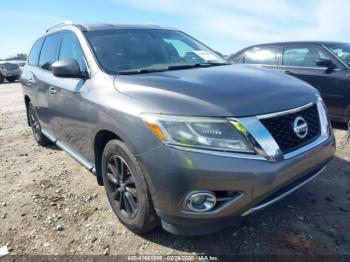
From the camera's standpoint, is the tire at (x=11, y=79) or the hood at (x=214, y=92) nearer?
the hood at (x=214, y=92)

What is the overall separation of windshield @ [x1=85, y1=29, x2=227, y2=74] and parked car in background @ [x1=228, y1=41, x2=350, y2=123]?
159 cm

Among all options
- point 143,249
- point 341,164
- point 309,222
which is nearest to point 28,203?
point 143,249

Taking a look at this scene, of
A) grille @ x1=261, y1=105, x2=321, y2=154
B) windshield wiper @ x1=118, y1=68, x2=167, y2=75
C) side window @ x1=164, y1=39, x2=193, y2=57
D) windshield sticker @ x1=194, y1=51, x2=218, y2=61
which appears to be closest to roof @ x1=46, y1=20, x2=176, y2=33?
side window @ x1=164, y1=39, x2=193, y2=57

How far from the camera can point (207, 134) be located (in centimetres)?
230

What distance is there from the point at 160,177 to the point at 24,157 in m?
3.81

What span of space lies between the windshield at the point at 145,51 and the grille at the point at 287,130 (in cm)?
125

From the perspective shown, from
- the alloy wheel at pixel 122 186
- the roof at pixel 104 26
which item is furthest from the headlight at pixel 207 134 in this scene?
the roof at pixel 104 26

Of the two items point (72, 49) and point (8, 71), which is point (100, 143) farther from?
point (8, 71)

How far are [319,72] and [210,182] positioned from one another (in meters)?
4.85

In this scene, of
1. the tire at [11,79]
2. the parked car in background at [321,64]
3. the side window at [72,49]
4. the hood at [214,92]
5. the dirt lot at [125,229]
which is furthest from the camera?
the tire at [11,79]

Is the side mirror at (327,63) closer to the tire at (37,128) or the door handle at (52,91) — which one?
the door handle at (52,91)

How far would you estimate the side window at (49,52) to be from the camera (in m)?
4.65

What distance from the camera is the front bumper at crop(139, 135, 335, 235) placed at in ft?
7.36

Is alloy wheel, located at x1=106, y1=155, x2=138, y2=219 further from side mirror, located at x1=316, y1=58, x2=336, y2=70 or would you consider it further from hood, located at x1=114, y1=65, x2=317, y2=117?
side mirror, located at x1=316, y1=58, x2=336, y2=70
